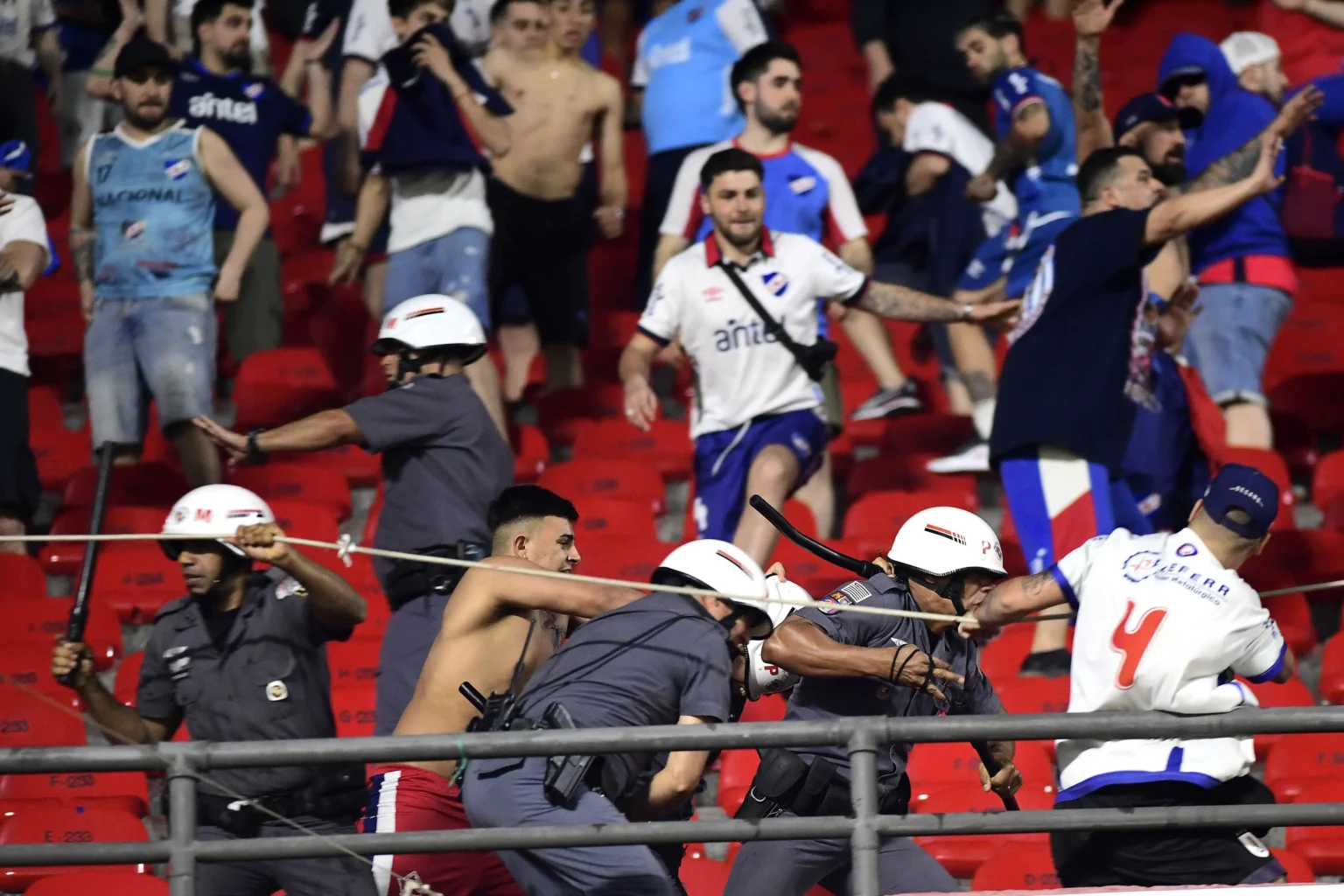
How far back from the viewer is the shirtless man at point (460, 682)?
6.52m

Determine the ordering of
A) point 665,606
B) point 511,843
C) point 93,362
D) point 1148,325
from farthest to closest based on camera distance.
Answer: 1. point 93,362
2. point 1148,325
3. point 665,606
4. point 511,843

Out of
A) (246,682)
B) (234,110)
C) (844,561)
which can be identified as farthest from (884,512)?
(234,110)

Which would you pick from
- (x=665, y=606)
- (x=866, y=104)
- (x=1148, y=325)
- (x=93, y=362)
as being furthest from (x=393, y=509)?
(x=866, y=104)

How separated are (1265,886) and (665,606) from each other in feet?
5.76

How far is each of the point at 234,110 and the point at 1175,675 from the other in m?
5.82

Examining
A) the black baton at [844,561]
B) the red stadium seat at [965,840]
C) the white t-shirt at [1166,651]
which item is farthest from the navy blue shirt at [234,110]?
the white t-shirt at [1166,651]

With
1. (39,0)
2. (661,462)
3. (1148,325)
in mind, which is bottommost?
(661,462)

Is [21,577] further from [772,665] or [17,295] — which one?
[772,665]

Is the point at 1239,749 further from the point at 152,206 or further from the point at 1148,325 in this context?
the point at 152,206

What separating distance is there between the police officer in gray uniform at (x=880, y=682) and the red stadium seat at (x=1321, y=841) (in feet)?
3.93

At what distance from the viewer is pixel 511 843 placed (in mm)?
5488

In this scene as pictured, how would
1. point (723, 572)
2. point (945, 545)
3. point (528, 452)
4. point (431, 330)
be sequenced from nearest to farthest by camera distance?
point (723, 572) → point (945, 545) → point (431, 330) → point (528, 452)

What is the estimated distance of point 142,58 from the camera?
9.63 m

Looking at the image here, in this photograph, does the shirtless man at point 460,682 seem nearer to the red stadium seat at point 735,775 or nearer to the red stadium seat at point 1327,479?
the red stadium seat at point 735,775
